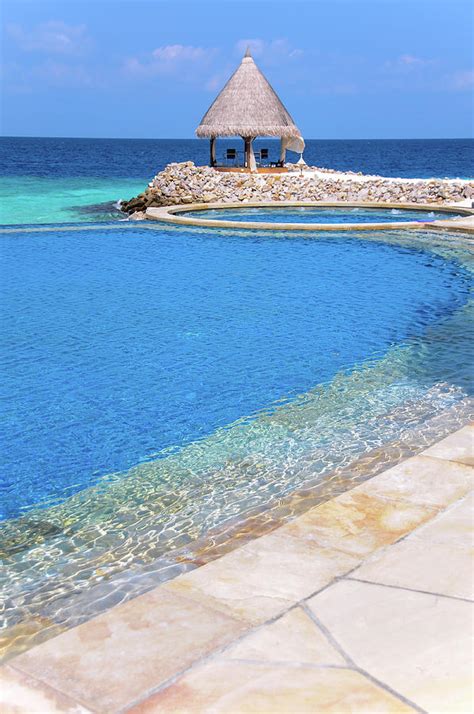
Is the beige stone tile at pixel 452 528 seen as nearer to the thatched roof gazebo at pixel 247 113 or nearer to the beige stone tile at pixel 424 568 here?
the beige stone tile at pixel 424 568

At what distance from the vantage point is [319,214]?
73.2ft

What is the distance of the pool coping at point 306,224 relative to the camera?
58.4 feet

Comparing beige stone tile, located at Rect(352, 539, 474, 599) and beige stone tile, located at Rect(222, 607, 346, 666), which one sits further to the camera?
beige stone tile, located at Rect(352, 539, 474, 599)

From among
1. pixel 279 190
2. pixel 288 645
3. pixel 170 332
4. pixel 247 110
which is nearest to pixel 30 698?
pixel 288 645

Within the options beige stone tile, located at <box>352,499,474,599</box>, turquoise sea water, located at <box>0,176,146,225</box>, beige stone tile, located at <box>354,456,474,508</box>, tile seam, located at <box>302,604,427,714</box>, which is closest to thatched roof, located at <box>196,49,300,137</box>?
turquoise sea water, located at <box>0,176,146,225</box>

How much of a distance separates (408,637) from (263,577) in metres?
0.74

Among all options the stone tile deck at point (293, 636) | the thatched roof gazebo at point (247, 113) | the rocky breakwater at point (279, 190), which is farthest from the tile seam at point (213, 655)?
the thatched roof gazebo at point (247, 113)

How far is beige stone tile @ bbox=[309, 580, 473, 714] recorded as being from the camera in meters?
2.57

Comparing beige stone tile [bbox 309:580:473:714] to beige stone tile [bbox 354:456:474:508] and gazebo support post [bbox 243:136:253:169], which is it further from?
gazebo support post [bbox 243:136:253:169]

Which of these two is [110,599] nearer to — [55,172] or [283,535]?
[283,535]

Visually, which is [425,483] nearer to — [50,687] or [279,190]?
[50,687]

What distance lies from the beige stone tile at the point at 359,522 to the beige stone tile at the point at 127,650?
34.0 inches

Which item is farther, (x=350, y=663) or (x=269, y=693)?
(x=350, y=663)

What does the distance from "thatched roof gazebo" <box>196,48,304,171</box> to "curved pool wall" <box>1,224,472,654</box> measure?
24872mm
